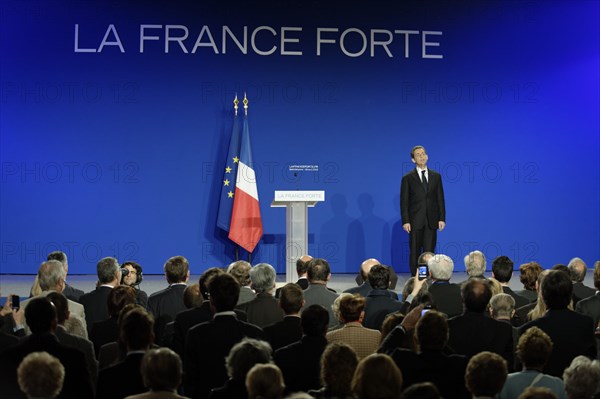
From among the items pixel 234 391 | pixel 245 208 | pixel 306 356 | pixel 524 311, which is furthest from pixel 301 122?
pixel 234 391

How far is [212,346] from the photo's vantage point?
4094mm

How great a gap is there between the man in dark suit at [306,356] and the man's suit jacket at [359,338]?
0.36 metres

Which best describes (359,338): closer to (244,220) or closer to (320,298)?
(320,298)

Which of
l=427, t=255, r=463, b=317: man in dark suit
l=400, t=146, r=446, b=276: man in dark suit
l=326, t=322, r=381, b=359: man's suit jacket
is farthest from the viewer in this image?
l=400, t=146, r=446, b=276: man in dark suit

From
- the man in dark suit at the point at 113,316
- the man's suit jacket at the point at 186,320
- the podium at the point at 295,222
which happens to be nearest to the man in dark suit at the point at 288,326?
the man's suit jacket at the point at 186,320

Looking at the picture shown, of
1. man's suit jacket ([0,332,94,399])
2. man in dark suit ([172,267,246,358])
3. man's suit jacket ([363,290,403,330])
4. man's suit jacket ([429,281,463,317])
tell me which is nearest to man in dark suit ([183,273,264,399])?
man in dark suit ([172,267,246,358])

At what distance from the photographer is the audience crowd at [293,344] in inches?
124

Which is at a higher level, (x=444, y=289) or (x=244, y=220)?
(x=244, y=220)

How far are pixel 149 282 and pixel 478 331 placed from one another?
596cm

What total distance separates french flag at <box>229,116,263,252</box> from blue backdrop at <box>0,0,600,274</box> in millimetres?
339

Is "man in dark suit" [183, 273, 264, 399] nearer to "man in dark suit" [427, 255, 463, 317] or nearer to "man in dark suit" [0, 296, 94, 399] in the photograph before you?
"man in dark suit" [0, 296, 94, 399]

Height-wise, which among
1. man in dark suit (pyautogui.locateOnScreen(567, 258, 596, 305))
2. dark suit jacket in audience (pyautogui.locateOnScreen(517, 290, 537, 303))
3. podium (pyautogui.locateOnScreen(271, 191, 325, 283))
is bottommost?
dark suit jacket in audience (pyautogui.locateOnScreen(517, 290, 537, 303))

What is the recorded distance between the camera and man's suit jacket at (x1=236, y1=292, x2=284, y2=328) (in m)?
5.07

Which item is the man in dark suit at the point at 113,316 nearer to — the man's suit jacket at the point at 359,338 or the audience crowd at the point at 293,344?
the audience crowd at the point at 293,344
